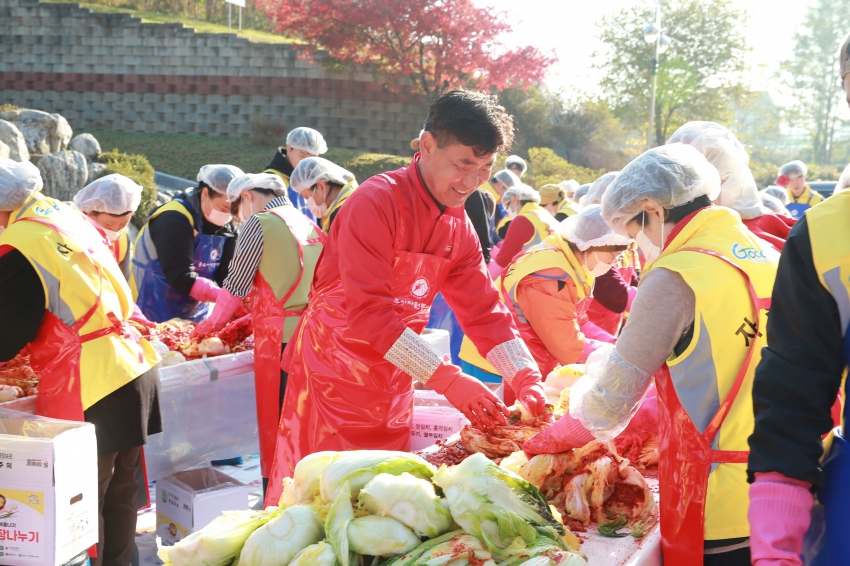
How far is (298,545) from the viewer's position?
163cm

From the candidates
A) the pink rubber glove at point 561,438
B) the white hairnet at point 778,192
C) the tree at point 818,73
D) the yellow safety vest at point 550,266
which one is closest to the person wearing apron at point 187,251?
the yellow safety vest at point 550,266

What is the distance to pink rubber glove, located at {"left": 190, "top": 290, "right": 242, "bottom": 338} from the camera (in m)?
4.69

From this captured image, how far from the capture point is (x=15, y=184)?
322cm

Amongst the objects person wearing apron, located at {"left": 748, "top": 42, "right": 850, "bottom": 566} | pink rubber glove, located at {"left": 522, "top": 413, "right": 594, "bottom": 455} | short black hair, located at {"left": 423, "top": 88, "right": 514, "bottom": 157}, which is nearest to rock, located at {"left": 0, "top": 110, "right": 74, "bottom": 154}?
short black hair, located at {"left": 423, "top": 88, "right": 514, "bottom": 157}

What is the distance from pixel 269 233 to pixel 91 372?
1275 mm

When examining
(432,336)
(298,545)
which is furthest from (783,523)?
(432,336)

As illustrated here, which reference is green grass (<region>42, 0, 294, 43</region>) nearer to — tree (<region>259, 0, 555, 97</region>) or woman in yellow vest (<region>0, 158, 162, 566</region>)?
tree (<region>259, 0, 555, 97</region>)

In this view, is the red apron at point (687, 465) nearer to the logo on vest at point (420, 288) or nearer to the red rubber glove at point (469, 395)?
the red rubber glove at point (469, 395)

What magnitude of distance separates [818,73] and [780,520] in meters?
44.9

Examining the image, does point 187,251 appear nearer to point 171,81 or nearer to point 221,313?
point 221,313

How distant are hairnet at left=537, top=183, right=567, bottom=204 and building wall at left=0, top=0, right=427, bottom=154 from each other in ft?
37.2

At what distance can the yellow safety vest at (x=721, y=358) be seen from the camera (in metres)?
1.95

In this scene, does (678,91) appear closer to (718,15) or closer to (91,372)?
(718,15)

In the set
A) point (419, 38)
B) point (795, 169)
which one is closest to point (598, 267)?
point (795, 169)
